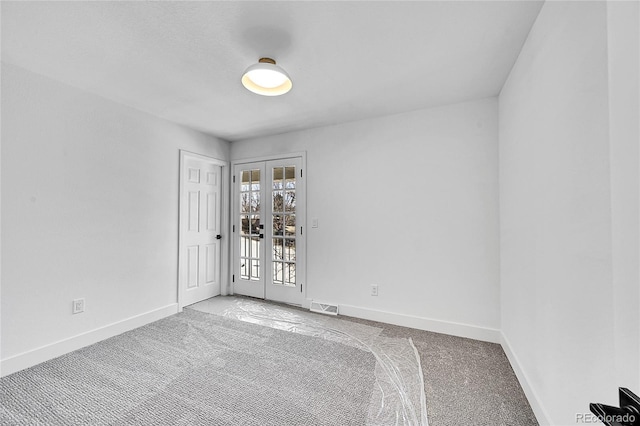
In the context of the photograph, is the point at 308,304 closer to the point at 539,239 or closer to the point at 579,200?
the point at 539,239

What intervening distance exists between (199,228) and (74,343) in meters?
1.83

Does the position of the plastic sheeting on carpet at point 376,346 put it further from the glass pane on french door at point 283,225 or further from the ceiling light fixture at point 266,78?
the ceiling light fixture at point 266,78

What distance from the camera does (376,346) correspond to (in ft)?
8.49

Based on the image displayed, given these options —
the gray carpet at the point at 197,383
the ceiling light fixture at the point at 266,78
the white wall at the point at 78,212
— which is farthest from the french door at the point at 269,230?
the ceiling light fixture at the point at 266,78

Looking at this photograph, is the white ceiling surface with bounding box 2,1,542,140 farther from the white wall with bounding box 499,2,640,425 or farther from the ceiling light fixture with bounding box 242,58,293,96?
the white wall with bounding box 499,2,640,425

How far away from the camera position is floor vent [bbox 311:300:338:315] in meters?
3.46

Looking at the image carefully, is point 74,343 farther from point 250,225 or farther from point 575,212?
point 575,212

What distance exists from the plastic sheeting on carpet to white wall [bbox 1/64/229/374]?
1.00 meters

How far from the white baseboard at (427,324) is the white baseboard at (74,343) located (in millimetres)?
2315

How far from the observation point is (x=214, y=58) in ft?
6.72

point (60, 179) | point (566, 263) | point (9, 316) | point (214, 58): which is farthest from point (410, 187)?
point (9, 316)

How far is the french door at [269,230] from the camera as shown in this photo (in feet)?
12.4

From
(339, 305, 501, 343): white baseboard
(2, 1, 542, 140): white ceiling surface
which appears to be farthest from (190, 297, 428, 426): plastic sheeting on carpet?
(2, 1, 542, 140): white ceiling surface

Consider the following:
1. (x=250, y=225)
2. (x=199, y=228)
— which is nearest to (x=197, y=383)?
(x=199, y=228)
